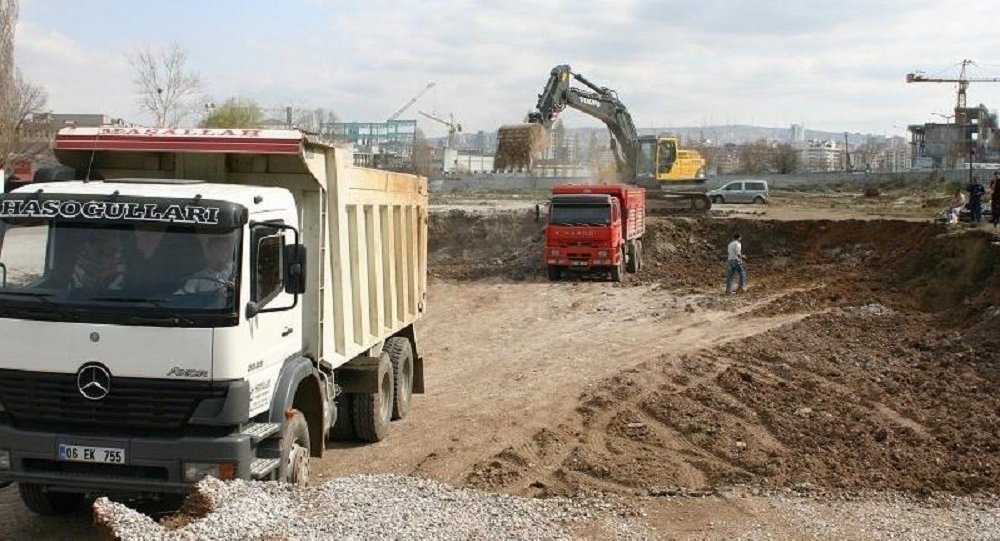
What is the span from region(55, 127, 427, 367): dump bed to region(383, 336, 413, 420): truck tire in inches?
71.6

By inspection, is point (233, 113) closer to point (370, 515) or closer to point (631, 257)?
point (631, 257)

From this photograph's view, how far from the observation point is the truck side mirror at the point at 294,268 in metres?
7.46

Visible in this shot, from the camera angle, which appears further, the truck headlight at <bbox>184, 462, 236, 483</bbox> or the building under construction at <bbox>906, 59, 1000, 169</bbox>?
the building under construction at <bbox>906, 59, 1000, 169</bbox>

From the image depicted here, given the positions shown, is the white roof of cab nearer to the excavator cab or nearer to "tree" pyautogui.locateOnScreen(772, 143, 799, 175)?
the excavator cab

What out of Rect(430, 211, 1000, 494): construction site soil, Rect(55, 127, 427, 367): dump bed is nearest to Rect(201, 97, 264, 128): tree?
Rect(430, 211, 1000, 494): construction site soil

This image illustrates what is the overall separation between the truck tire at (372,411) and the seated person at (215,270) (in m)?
3.70

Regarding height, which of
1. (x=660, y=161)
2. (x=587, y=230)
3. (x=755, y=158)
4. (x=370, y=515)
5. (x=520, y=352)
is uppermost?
(x=755, y=158)

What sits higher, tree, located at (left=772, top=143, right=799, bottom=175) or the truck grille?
tree, located at (left=772, top=143, right=799, bottom=175)

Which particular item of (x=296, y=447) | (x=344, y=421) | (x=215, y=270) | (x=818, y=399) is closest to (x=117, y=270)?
(x=215, y=270)

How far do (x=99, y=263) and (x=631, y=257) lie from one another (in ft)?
83.0

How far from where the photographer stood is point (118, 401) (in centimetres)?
672

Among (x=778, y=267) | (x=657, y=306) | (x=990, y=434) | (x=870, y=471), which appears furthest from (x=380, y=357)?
(x=778, y=267)

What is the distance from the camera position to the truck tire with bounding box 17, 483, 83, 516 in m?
7.55

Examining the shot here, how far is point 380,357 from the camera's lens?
35.0 ft
